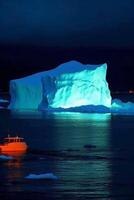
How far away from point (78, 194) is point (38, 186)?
1078 mm

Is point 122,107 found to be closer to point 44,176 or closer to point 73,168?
point 73,168

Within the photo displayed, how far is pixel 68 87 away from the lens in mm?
47094

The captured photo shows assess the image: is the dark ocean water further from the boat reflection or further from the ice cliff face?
the ice cliff face

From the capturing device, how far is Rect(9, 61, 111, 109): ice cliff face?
→ 1841 inches

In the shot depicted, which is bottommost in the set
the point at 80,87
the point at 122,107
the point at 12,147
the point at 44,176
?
the point at 44,176

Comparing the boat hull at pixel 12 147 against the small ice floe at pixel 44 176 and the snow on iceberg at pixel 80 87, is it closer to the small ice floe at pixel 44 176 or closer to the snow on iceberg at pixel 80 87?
the small ice floe at pixel 44 176

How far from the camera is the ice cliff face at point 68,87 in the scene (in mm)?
46750

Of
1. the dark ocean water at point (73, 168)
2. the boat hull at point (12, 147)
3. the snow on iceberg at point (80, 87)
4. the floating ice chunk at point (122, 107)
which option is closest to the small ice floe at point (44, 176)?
the dark ocean water at point (73, 168)

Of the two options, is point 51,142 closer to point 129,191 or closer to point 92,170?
point 92,170

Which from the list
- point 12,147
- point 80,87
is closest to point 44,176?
point 12,147

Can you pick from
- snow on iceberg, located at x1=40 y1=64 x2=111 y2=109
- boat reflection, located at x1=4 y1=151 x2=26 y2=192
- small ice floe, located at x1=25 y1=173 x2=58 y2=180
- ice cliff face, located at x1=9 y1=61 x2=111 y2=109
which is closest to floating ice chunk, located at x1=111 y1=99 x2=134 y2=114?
ice cliff face, located at x1=9 y1=61 x2=111 y2=109

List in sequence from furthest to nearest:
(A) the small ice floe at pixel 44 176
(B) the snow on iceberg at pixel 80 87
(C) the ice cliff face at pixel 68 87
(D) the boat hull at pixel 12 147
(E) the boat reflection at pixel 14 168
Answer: (C) the ice cliff face at pixel 68 87, (B) the snow on iceberg at pixel 80 87, (D) the boat hull at pixel 12 147, (A) the small ice floe at pixel 44 176, (E) the boat reflection at pixel 14 168

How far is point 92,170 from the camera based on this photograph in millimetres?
18438

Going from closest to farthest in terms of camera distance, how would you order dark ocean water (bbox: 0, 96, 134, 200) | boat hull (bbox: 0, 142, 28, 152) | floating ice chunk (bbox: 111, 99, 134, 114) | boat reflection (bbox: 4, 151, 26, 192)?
1. dark ocean water (bbox: 0, 96, 134, 200)
2. boat reflection (bbox: 4, 151, 26, 192)
3. boat hull (bbox: 0, 142, 28, 152)
4. floating ice chunk (bbox: 111, 99, 134, 114)
